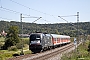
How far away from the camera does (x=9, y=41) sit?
207ft

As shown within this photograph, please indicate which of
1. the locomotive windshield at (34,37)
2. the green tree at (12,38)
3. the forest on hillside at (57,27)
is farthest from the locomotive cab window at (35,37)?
the forest on hillside at (57,27)

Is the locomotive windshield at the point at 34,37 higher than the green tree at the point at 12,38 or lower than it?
higher

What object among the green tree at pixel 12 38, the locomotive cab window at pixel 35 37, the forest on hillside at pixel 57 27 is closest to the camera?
the locomotive cab window at pixel 35 37

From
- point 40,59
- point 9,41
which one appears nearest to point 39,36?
point 40,59

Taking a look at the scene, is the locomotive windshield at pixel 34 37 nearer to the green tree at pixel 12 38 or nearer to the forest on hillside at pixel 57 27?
the green tree at pixel 12 38

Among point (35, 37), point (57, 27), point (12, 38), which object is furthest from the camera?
point (57, 27)

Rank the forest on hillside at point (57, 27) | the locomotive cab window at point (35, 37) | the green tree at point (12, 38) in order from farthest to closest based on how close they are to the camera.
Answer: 1. the forest on hillside at point (57, 27)
2. the green tree at point (12, 38)
3. the locomotive cab window at point (35, 37)

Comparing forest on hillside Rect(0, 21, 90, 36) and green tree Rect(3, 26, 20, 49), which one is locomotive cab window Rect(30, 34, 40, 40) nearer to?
green tree Rect(3, 26, 20, 49)

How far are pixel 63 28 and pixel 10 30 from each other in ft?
216

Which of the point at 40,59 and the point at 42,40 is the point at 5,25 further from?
the point at 40,59

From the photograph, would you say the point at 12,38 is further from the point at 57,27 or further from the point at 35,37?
the point at 57,27

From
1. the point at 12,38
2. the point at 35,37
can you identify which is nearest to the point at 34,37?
the point at 35,37

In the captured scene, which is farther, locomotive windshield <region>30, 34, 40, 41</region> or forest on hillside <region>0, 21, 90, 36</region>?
forest on hillside <region>0, 21, 90, 36</region>

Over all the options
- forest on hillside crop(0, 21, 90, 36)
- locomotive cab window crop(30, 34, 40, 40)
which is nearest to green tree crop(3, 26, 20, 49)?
forest on hillside crop(0, 21, 90, 36)
